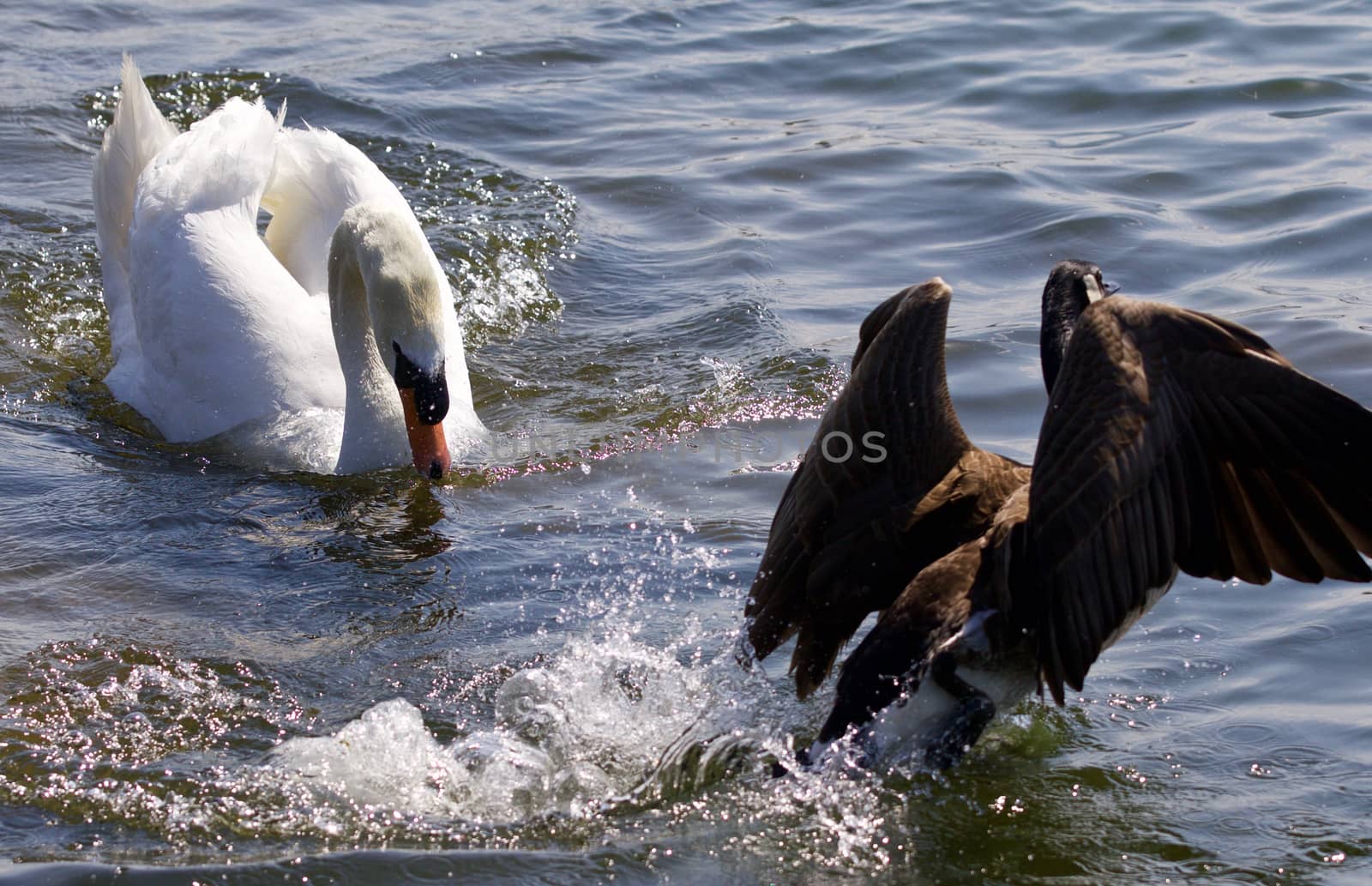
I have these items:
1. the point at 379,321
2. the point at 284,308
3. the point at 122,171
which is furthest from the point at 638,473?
the point at 122,171

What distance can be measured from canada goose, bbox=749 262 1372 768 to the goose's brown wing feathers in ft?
0.85

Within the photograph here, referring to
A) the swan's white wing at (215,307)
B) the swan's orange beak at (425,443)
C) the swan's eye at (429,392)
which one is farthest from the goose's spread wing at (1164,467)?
the swan's white wing at (215,307)

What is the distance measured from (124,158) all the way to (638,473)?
3316mm

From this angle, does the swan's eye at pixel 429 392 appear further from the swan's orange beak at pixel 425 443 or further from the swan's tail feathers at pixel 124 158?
the swan's tail feathers at pixel 124 158

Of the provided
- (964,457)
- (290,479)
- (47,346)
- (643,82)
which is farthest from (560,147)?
(964,457)

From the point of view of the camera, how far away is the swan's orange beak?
20.1 ft

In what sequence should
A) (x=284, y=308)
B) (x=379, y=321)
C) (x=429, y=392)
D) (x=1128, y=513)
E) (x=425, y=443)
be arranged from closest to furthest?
(x=1128, y=513), (x=429, y=392), (x=425, y=443), (x=379, y=321), (x=284, y=308)

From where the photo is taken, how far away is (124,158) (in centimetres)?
773

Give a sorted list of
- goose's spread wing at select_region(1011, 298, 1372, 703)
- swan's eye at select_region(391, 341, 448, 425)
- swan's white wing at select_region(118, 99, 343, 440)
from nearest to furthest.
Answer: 1. goose's spread wing at select_region(1011, 298, 1372, 703)
2. swan's eye at select_region(391, 341, 448, 425)
3. swan's white wing at select_region(118, 99, 343, 440)

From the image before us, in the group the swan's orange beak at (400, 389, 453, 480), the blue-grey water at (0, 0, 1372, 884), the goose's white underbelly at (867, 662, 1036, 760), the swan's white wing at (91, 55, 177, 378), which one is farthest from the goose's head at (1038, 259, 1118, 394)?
the swan's white wing at (91, 55, 177, 378)

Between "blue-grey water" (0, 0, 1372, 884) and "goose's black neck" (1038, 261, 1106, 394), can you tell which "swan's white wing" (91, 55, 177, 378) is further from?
"goose's black neck" (1038, 261, 1106, 394)

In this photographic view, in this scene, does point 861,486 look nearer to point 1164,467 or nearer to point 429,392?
point 1164,467

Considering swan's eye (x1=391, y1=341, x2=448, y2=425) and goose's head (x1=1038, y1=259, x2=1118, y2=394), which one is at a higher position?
goose's head (x1=1038, y1=259, x2=1118, y2=394)

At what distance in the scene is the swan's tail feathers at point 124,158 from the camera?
7695 mm
